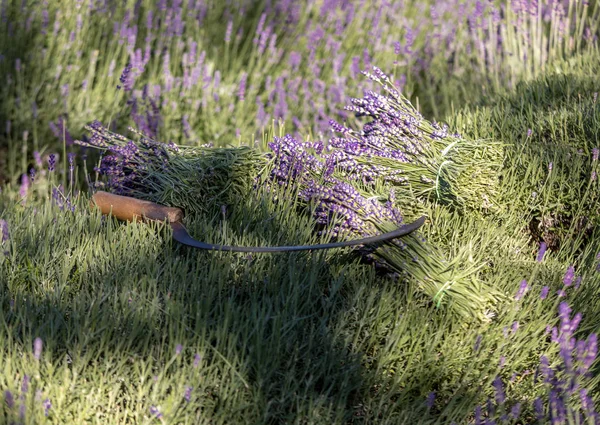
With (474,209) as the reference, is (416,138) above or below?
above

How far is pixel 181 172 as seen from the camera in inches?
102

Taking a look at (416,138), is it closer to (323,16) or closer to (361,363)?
(361,363)

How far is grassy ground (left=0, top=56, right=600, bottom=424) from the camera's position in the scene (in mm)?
1774

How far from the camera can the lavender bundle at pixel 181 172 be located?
2.57 m

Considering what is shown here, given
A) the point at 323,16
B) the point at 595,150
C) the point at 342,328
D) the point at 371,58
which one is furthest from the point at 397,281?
the point at 323,16

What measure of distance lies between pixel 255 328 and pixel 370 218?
67 cm

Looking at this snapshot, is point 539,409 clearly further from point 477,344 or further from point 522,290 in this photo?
point 522,290

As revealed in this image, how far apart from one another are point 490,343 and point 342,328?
0.42 metres

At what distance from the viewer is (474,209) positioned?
268 centimetres

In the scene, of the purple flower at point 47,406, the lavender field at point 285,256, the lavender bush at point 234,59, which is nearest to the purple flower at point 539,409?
the lavender field at point 285,256

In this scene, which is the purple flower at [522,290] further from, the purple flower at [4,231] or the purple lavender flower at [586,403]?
the purple flower at [4,231]

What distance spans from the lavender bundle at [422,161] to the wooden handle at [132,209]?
61cm

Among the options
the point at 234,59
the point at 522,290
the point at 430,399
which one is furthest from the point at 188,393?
the point at 234,59


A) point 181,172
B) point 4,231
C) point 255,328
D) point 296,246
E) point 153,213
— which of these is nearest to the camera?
point 255,328
